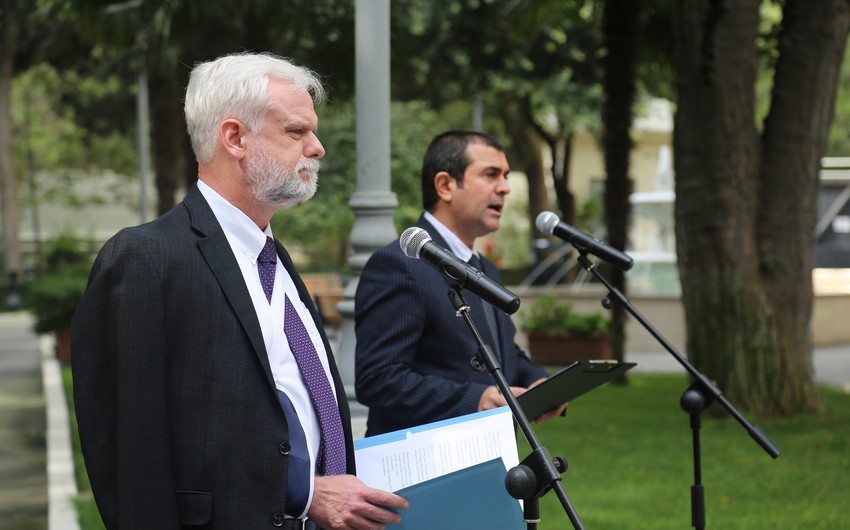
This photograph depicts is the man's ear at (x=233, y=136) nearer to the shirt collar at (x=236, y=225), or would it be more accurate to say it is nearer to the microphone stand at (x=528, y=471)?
the shirt collar at (x=236, y=225)

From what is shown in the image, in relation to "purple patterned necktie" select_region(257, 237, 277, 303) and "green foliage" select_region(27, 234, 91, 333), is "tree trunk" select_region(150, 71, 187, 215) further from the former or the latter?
"purple patterned necktie" select_region(257, 237, 277, 303)

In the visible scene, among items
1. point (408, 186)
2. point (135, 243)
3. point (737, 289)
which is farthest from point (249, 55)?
point (408, 186)

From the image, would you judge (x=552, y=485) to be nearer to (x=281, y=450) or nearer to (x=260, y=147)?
(x=281, y=450)

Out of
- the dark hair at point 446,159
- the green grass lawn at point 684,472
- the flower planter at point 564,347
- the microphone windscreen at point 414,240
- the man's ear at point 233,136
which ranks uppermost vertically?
the man's ear at point 233,136

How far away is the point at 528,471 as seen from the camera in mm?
Result: 3207

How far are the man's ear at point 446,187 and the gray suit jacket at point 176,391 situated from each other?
1.83m

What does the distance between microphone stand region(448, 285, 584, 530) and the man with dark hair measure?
71cm

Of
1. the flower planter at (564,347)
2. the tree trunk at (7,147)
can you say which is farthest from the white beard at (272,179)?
the tree trunk at (7,147)

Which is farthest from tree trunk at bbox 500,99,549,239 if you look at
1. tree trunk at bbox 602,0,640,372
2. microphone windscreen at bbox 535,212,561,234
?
microphone windscreen at bbox 535,212,561,234

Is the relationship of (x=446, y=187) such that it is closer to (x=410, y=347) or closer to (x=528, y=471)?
(x=410, y=347)

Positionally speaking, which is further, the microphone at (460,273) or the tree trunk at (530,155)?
the tree trunk at (530,155)

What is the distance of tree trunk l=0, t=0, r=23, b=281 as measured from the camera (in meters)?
33.3

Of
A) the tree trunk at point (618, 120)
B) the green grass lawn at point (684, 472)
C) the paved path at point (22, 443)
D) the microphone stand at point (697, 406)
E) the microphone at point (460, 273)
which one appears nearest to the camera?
the microphone at point (460, 273)

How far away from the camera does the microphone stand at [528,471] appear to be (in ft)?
10.4
